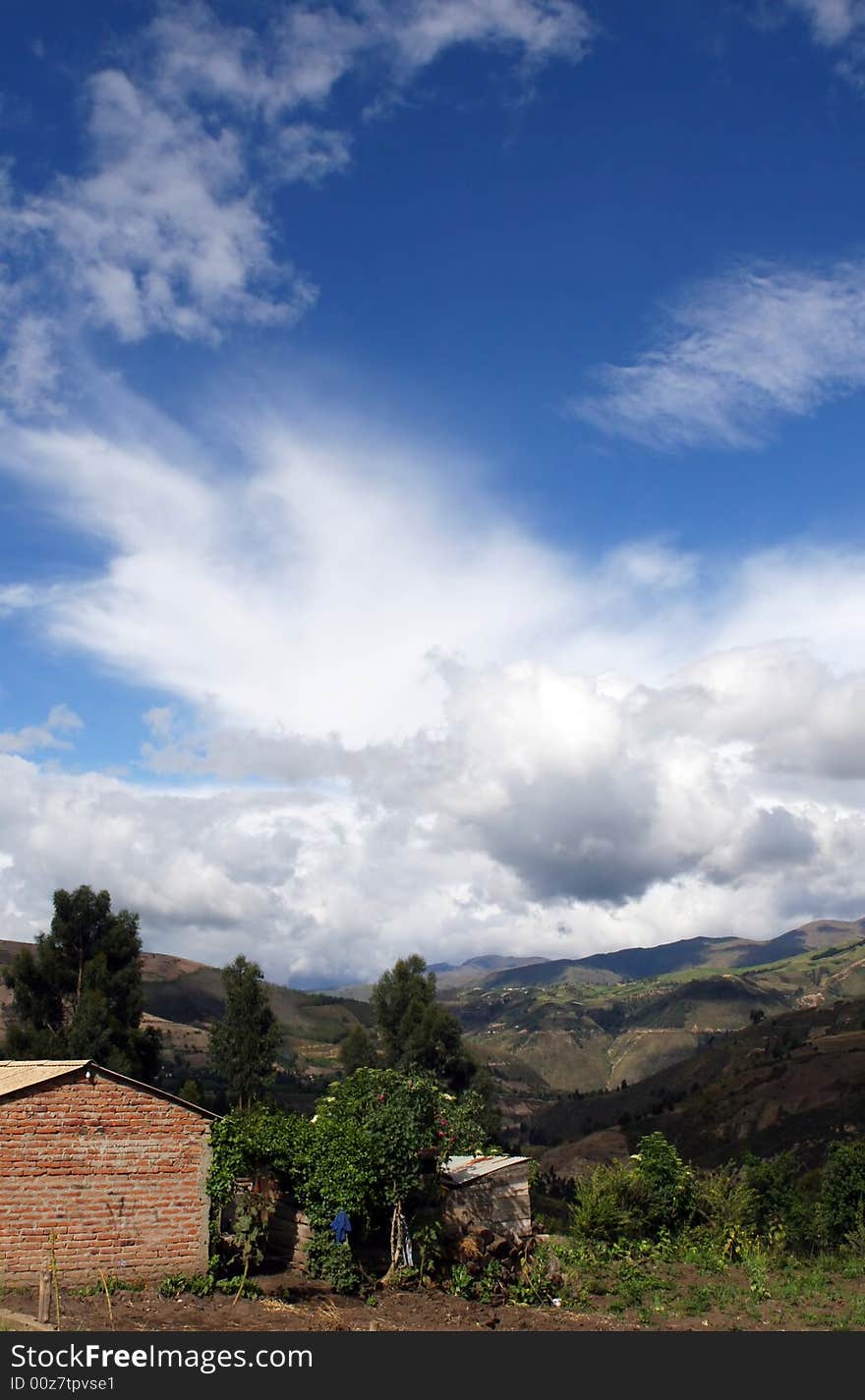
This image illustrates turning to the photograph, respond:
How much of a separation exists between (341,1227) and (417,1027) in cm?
3289

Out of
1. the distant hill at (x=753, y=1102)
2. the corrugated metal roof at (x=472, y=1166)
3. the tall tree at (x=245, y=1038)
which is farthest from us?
the distant hill at (x=753, y=1102)

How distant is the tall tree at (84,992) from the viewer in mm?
39250

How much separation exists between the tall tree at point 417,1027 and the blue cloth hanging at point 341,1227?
98.9ft

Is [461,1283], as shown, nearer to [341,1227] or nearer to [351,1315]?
[341,1227]

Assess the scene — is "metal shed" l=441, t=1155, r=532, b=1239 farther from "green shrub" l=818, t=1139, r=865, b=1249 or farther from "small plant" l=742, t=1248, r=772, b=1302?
"green shrub" l=818, t=1139, r=865, b=1249

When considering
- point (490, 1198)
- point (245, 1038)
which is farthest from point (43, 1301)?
point (245, 1038)

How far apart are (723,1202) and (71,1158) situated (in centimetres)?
1814

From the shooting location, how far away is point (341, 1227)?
1817 centimetres

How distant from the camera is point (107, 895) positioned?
44.7 metres

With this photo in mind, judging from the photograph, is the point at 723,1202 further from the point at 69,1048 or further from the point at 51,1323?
the point at 69,1048

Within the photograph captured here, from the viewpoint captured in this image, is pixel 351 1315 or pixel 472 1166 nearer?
pixel 351 1315

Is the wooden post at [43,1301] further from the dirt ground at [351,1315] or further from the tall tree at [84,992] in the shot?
the tall tree at [84,992]

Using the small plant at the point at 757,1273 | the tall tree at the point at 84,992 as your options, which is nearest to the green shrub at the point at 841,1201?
the small plant at the point at 757,1273
